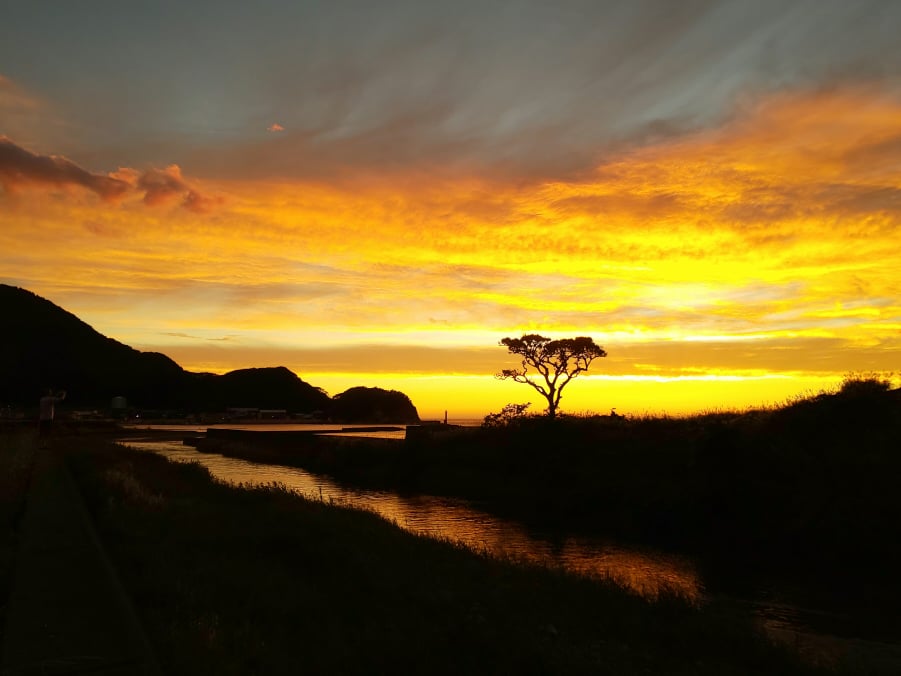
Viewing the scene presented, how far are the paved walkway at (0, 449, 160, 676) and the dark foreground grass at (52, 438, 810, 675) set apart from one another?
37 centimetres

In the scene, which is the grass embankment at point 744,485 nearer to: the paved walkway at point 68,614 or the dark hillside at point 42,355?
the paved walkway at point 68,614

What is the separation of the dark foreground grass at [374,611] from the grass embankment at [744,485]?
1049cm

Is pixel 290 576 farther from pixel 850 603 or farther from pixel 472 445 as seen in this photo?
pixel 472 445

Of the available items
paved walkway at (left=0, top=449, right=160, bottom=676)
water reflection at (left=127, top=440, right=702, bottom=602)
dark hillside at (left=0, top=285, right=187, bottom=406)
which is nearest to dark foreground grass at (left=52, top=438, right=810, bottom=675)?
paved walkway at (left=0, top=449, right=160, bottom=676)

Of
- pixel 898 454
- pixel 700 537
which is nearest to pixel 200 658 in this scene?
pixel 700 537

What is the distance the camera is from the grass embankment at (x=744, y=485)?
2425 cm

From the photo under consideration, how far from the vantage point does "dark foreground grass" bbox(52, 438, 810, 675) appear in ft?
29.7

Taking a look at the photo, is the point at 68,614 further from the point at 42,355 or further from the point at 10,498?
the point at 42,355

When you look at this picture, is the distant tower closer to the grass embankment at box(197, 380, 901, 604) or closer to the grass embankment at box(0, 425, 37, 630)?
the grass embankment at box(0, 425, 37, 630)

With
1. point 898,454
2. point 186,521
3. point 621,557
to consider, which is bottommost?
point 621,557

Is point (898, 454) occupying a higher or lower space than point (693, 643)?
higher

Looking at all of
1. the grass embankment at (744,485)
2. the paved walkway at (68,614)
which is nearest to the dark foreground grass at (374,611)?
the paved walkway at (68,614)

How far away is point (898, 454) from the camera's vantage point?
26.3 metres

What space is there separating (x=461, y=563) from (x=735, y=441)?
19783 mm
